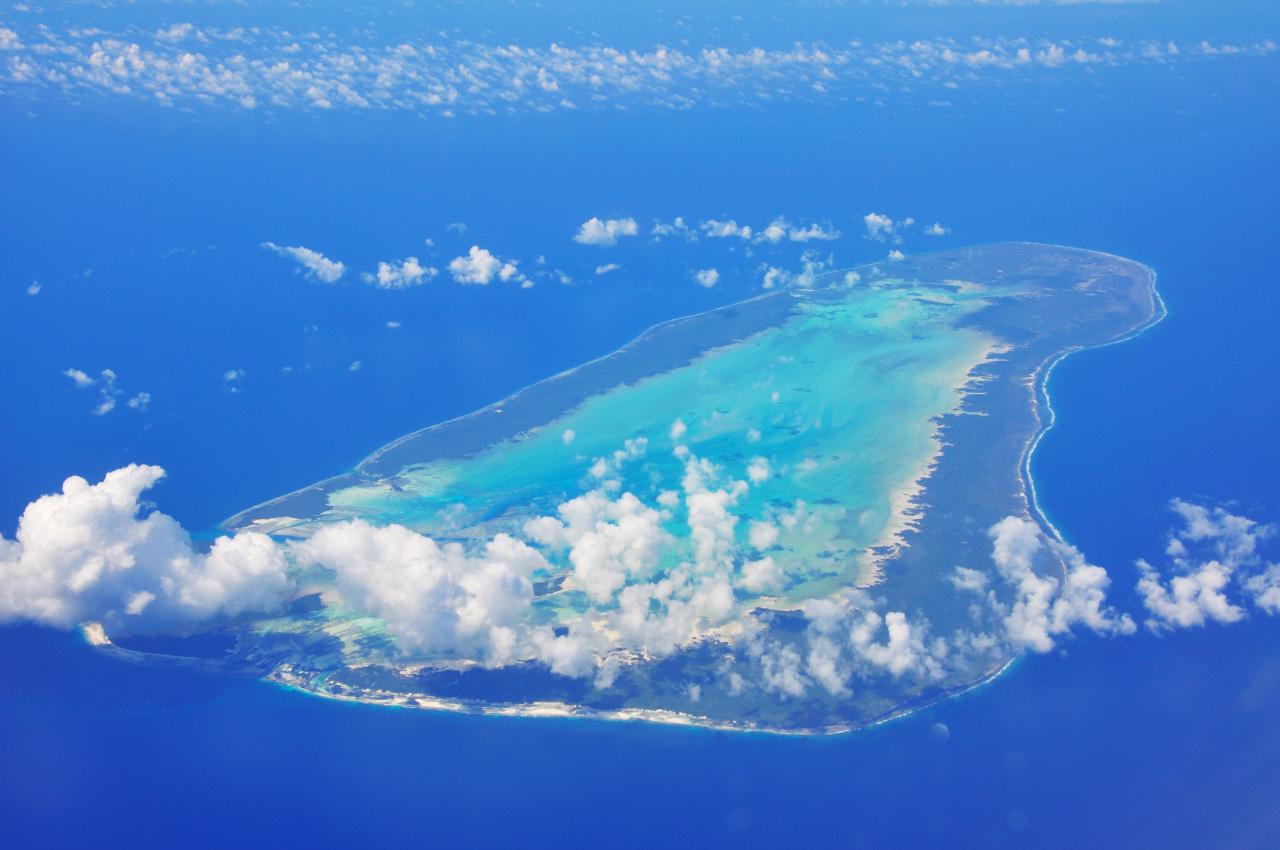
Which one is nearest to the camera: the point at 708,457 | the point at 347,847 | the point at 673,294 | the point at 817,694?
the point at 347,847

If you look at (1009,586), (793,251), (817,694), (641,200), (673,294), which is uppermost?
(641,200)

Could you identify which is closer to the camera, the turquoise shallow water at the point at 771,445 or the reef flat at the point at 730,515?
the reef flat at the point at 730,515

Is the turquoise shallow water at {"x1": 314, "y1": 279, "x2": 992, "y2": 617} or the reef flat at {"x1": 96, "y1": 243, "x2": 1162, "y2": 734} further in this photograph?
the turquoise shallow water at {"x1": 314, "y1": 279, "x2": 992, "y2": 617}

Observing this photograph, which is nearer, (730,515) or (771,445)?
(730,515)

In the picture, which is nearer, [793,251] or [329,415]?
[329,415]

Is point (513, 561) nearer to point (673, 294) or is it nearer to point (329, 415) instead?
point (329, 415)

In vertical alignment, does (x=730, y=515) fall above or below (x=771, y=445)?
below

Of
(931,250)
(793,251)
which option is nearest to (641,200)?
(793,251)

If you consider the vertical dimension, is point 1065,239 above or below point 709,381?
above
